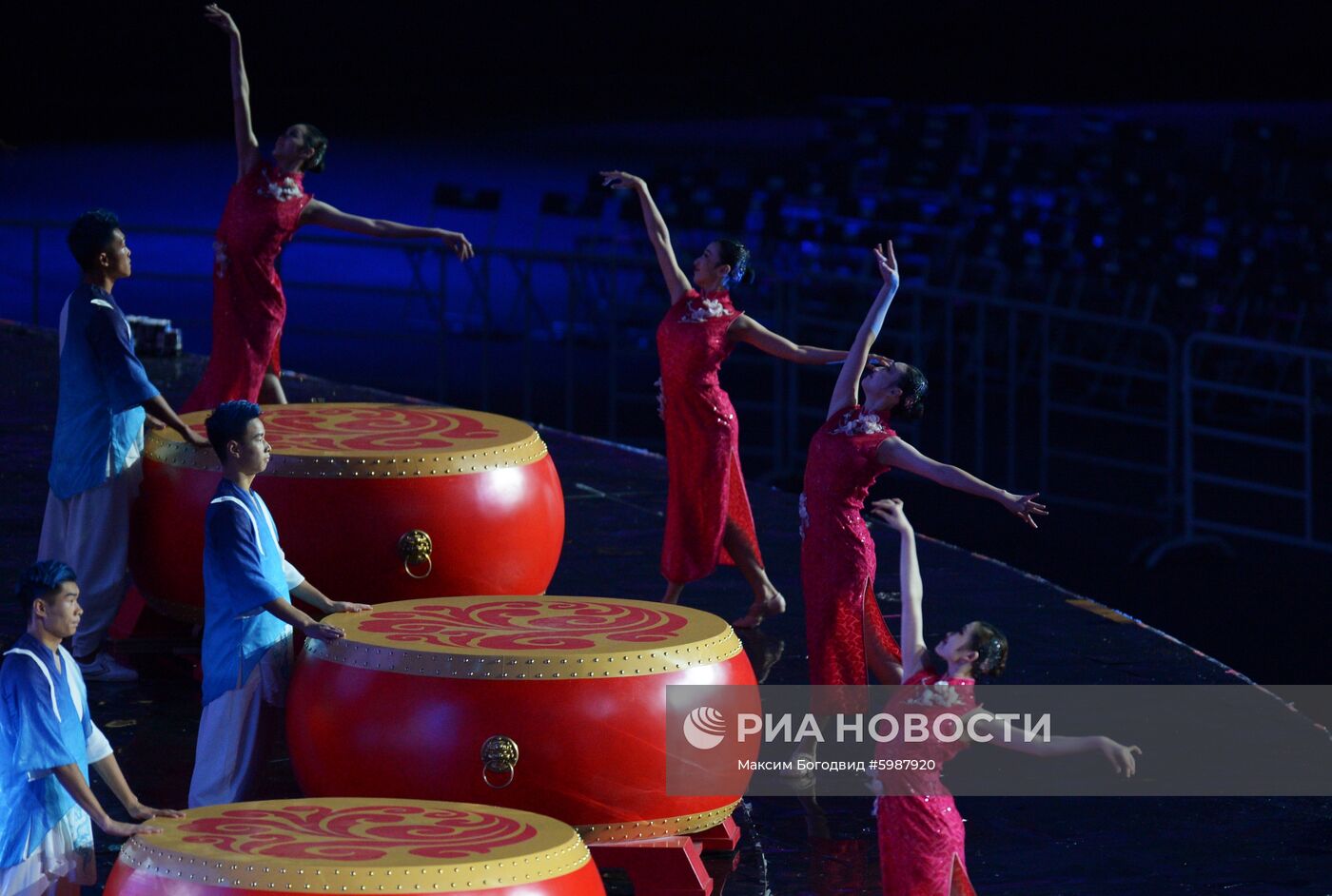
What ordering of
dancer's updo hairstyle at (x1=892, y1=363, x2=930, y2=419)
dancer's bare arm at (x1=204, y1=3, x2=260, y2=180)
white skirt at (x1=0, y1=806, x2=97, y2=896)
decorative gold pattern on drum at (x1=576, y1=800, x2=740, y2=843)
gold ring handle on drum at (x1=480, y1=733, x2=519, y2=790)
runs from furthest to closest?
dancer's bare arm at (x1=204, y1=3, x2=260, y2=180) < dancer's updo hairstyle at (x1=892, y1=363, x2=930, y2=419) < decorative gold pattern on drum at (x1=576, y1=800, x2=740, y2=843) < gold ring handle on drum at (x1=480, y1=733, x2=519, y2=790) < white skirt at (x1=0, y1=806, x2=97, y2=896)

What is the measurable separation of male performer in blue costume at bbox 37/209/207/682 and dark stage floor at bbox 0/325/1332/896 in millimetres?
300

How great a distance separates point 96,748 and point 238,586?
744mm

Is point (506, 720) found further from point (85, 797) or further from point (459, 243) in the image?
point (459, 243)

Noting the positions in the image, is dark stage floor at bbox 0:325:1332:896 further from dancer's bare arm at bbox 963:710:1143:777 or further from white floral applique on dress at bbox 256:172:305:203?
white floral applique on dress at bbox 256:172:305:203

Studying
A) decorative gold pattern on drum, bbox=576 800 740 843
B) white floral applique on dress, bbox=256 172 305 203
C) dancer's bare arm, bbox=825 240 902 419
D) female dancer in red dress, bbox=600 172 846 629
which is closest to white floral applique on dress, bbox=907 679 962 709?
decorative gold pattern on drum, bbox=576 800 740 843

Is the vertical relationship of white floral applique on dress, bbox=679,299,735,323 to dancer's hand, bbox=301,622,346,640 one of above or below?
above

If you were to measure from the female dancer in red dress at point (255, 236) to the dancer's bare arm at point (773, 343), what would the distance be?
0.89m

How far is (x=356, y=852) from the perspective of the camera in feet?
12.3

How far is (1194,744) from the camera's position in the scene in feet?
19.1

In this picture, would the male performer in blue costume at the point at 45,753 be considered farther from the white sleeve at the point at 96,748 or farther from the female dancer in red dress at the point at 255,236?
the female dancer in red dress at the point at 255,236

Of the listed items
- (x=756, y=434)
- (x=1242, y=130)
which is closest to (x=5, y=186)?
(x=756, y=434)

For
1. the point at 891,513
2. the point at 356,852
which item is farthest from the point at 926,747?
the point at 356,852

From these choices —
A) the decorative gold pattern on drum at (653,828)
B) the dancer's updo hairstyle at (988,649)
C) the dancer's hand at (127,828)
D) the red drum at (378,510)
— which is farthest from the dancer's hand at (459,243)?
the dancer's hand at (127,828)

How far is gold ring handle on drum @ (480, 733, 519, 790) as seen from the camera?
4496mm
